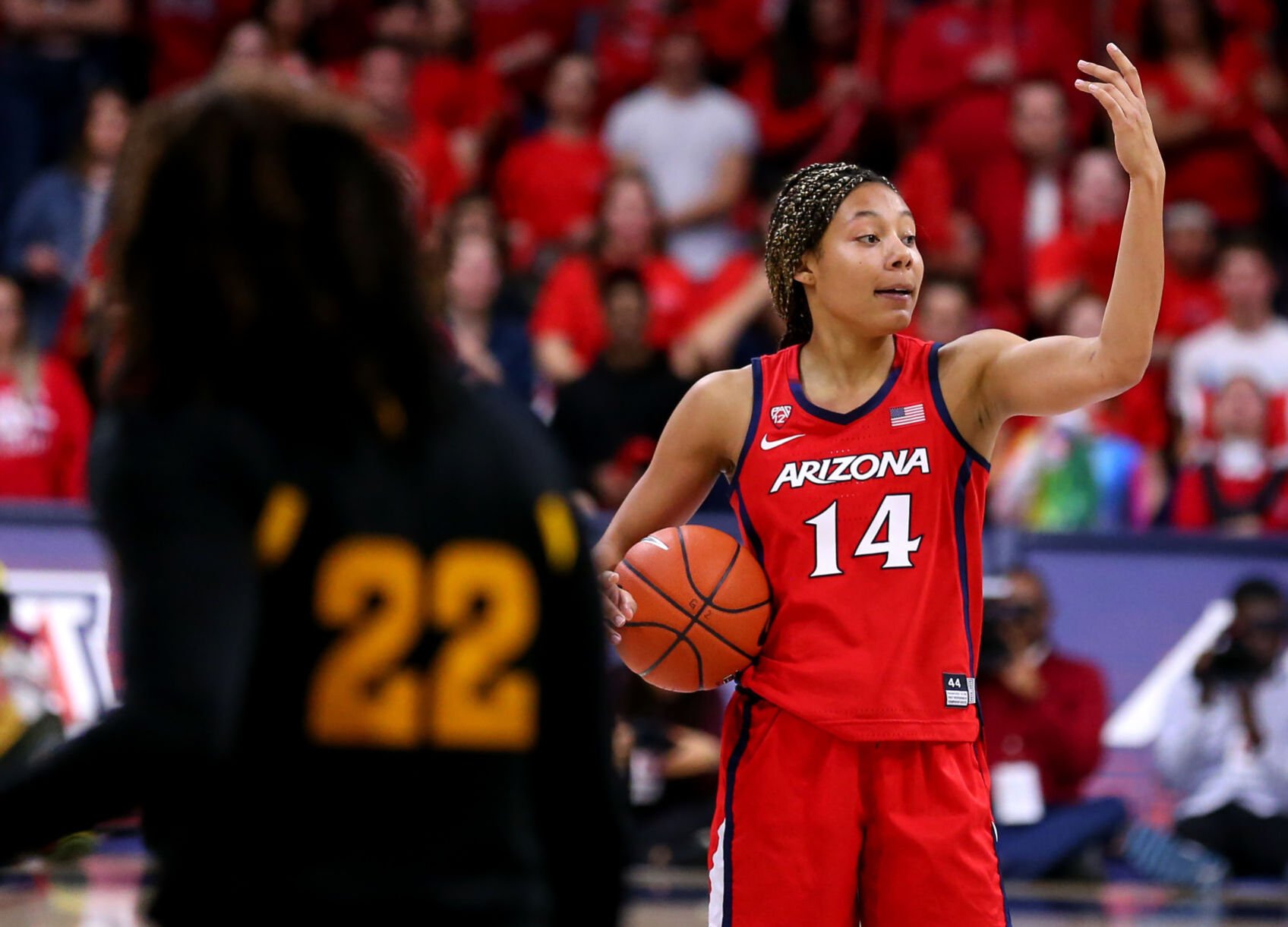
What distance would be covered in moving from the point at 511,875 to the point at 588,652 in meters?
0.28

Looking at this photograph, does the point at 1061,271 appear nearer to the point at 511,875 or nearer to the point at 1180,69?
the point at 1180,69

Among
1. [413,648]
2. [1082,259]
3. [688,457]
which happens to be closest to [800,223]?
[688,457]

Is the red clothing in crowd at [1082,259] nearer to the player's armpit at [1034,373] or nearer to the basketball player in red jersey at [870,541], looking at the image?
the basketball player in red jersey at [870,541]

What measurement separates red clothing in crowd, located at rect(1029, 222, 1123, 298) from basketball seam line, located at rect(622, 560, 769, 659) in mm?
6996

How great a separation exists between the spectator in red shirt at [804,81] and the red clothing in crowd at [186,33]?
12.6 feet

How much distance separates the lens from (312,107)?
219 cm

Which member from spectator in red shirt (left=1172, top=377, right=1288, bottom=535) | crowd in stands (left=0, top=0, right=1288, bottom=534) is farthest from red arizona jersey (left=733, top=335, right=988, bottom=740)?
spectator in red shirt (left=1172, top=377, right=1288, bottom=535)

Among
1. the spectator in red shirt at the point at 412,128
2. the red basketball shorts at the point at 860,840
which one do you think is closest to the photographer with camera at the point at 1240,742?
the red basketball shorts at the point at 860,840

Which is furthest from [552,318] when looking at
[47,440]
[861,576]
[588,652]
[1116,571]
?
[588,652]

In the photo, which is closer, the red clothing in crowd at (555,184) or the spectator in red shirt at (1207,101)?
the spectator in red shirt at (1207,101)

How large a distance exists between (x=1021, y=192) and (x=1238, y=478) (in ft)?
8.48

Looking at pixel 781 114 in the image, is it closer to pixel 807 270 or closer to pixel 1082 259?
pixel 1082 259

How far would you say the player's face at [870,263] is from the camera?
4234 mm

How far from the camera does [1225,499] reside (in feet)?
31.7
